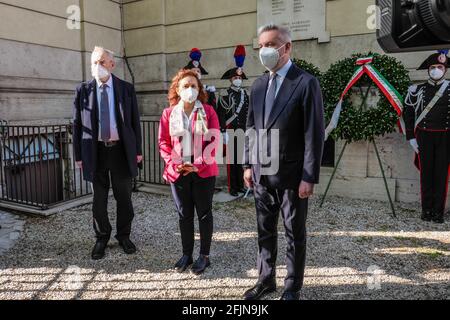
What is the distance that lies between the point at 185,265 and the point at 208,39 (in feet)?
19.9

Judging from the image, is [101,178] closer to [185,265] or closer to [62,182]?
[185,265]

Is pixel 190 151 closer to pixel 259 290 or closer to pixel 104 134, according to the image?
pixel 104 134

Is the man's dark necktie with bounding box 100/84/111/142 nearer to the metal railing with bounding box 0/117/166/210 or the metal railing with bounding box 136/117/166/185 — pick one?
the metal railing with bounding box 0/117/166/210

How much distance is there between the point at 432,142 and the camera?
582 cm

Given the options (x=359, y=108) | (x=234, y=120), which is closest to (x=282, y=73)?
(x=359, y=108)

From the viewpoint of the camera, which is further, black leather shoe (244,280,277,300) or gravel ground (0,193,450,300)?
gravel ground (0,193,450,300)

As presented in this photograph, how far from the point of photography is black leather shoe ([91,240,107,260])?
422 cm

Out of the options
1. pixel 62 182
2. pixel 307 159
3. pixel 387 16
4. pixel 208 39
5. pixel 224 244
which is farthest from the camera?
pixel 208 39

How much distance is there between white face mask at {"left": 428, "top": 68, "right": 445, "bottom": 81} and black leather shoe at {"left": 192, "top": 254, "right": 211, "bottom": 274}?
172 inches

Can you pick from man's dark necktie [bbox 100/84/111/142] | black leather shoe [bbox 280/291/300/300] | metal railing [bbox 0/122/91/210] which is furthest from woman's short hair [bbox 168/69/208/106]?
metal railing [bbox 0/122/91/210]

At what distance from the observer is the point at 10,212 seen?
6.05 meters

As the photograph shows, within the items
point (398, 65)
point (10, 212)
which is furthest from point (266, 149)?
point (10, 212)

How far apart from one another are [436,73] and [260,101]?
3.90m

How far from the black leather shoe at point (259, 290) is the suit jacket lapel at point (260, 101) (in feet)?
4.41
